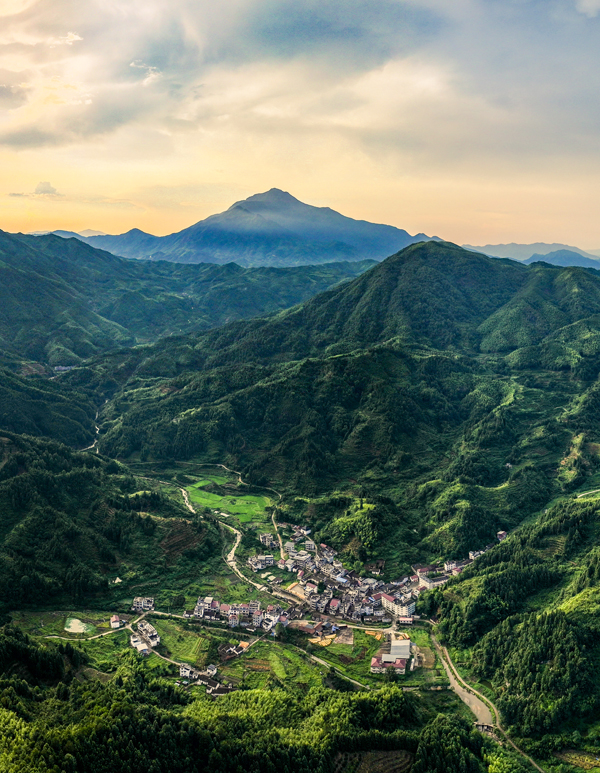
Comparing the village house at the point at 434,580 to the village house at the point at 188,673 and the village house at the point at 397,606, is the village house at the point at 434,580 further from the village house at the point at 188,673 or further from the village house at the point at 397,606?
the village house at the point at 188,673

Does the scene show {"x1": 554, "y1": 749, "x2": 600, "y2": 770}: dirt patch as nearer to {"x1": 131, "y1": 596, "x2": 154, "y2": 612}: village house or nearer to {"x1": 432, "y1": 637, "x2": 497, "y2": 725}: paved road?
{"x1": 432, "y1": 637, "x2": 497, "y2": 725}: paved road

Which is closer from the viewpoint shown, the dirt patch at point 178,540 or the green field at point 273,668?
the green field at point 273,668

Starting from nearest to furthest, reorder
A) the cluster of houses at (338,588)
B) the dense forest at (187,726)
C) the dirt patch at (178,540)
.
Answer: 1. the dense forest at (187,726)
2. the cluster of houses at (338,588)
3. the dirt patch at (178,540)

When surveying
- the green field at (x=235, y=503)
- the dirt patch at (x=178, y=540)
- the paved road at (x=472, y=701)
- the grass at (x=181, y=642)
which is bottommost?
the paved road at (x=472, y=701)

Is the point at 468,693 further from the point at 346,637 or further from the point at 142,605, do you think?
the point at 142,605

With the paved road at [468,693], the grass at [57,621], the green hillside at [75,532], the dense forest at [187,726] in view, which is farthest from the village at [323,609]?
the green hillside at [75,532]

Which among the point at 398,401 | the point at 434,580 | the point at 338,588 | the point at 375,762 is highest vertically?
the point at 398,401

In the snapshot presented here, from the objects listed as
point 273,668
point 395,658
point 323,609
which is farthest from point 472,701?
point 323,609

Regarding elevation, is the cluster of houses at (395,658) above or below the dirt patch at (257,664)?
above

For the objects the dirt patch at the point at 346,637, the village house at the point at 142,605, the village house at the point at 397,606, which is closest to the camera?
the dirt patch at the point at 346,637
